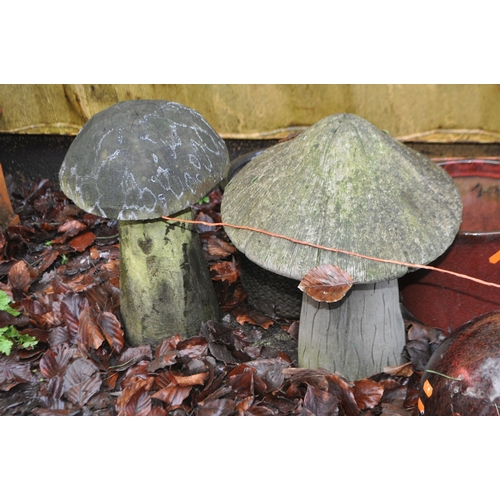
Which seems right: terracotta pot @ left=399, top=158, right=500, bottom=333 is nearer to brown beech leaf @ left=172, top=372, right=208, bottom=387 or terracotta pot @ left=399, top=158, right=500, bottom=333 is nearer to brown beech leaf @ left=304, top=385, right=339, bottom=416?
brown beech leaf @ left=304, top=385, right=339, bottom=416

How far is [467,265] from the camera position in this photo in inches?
85.0

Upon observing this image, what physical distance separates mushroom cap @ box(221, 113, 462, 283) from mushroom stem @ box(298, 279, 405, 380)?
369mm

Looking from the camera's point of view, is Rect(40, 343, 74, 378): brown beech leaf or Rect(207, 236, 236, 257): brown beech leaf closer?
Rect(40, 343, 74, 378): brown beech leaf

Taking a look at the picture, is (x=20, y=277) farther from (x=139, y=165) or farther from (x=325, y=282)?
(x=325, y=282)

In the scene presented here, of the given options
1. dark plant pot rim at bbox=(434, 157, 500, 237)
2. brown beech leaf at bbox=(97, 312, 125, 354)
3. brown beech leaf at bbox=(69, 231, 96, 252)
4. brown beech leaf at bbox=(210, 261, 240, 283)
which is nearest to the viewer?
brown beech leaf at bbox=(97, 312, 125, 354)

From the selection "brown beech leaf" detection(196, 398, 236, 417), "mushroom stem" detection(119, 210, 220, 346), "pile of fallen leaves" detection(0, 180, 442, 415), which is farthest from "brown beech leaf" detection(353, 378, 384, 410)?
"mushroom stem" detection(119, 210, 220, 346)

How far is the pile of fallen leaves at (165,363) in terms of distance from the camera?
2031 mm

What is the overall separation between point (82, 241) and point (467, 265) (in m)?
2.16

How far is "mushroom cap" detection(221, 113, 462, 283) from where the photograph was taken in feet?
5.32

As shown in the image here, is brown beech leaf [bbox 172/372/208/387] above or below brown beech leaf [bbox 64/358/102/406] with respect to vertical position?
above

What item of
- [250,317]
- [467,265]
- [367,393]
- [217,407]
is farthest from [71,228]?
[467,265]

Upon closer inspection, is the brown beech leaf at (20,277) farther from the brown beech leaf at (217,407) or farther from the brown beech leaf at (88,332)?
the brown beech leaf at (217,407)

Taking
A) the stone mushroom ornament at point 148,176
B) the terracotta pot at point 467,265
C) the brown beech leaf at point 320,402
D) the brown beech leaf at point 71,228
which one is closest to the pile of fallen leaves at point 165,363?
the brown beech leaf at point 320,402

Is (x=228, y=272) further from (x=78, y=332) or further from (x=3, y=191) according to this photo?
(x=3, y=191)
